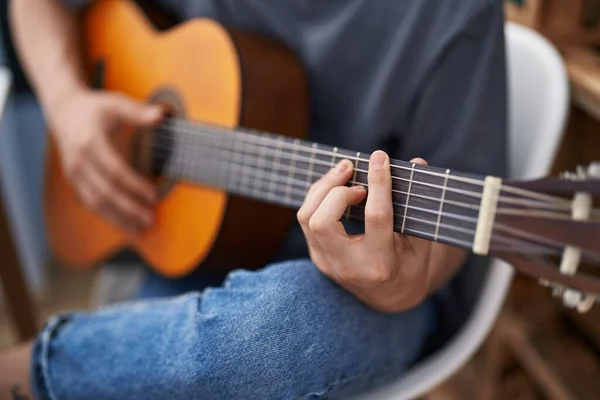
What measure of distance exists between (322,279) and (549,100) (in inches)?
14.4

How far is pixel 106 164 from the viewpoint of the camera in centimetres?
96

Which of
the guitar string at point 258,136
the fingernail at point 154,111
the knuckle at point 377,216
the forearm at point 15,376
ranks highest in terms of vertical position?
the fingernail at point 154,111

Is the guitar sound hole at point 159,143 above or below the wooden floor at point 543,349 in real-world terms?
above

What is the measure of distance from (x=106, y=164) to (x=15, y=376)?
0.36 metres

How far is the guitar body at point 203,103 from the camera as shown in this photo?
0.84 meters

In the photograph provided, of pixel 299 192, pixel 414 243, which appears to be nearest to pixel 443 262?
pixel 414 243

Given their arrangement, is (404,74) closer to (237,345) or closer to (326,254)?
(326,254)

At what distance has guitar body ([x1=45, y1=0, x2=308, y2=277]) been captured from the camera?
836 millimetres

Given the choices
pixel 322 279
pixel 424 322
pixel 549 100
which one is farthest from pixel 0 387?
pixel 549 100

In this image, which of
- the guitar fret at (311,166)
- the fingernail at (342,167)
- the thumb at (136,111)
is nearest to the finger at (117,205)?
the thumb at (136,111)

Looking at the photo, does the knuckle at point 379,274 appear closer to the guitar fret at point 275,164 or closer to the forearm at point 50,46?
the guitar fret at point 275,164

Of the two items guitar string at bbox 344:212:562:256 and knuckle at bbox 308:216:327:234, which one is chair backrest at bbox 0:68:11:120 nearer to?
knuckle at bbox 308:216:327:234

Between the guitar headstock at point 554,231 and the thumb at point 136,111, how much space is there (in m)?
0.54

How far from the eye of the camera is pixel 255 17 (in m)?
0.92
